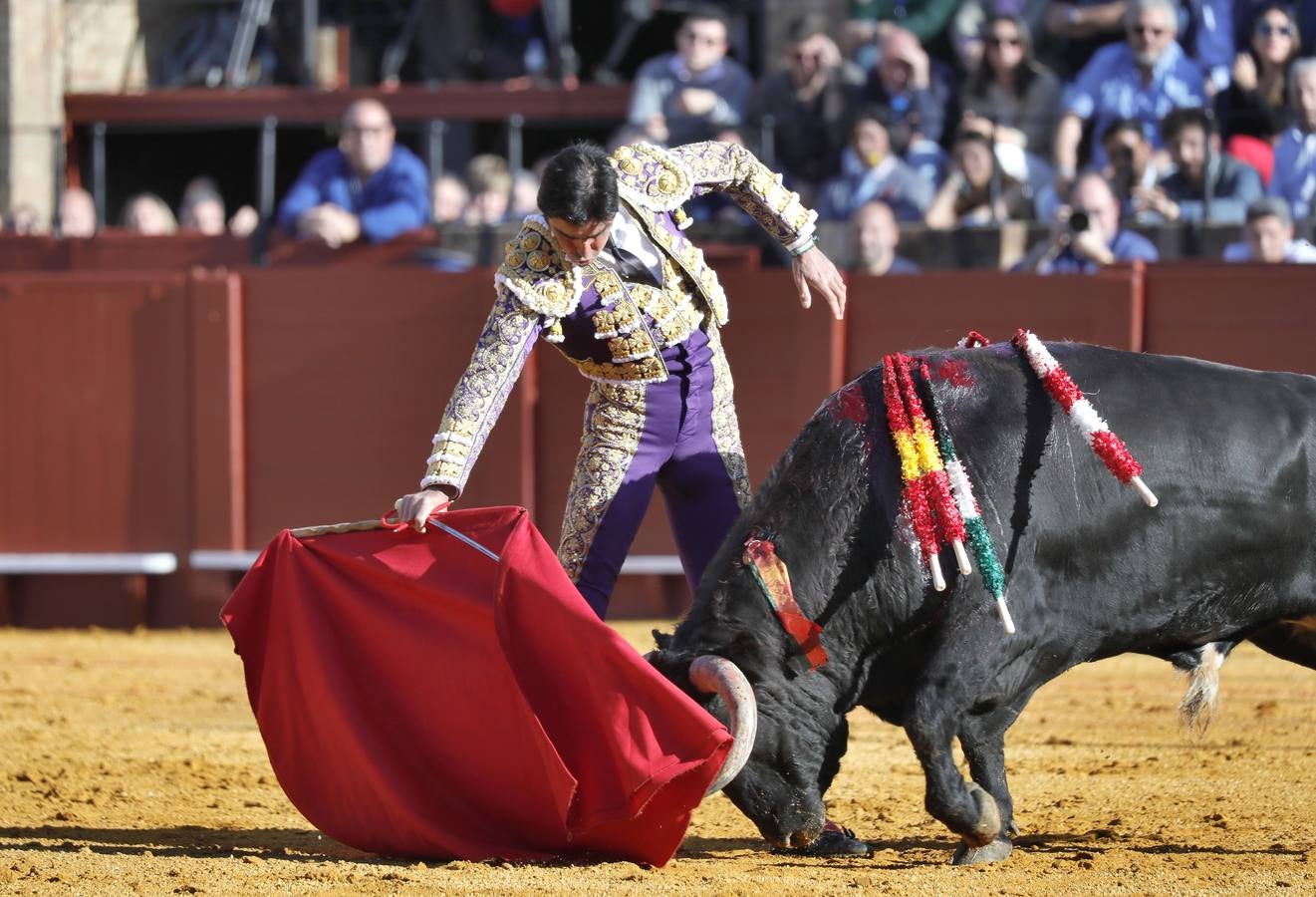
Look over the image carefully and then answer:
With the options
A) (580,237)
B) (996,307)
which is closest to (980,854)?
(580,237)

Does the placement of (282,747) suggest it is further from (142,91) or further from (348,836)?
(142,91)

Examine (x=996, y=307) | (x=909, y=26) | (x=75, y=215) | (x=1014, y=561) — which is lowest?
(x=75, y=215)

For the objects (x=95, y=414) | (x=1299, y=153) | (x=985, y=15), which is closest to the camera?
(x=1299, y=153)

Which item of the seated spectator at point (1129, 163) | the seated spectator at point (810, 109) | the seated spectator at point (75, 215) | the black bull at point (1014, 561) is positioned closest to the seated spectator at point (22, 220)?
the seated spectator at point (75, 215)

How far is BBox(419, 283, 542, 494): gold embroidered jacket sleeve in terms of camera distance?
3.61 m

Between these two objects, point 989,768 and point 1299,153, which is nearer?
point 989,768

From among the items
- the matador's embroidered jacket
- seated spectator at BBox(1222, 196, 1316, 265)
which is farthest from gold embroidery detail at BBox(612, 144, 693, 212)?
seated spectator at BBox(1222, 196, 1316, 265)

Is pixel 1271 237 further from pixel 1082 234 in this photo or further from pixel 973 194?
pixel 973 194

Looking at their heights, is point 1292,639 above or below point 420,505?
below

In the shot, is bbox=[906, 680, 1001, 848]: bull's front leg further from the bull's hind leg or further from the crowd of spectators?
the crowd of spectators

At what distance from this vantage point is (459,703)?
12.1ft

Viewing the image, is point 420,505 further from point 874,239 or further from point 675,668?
point 874,239

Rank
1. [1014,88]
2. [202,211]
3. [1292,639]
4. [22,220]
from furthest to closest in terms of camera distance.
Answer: [22,220]
[202,211]
[1014,88]
[1292,639]

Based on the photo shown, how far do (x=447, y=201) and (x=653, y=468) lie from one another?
492cm
